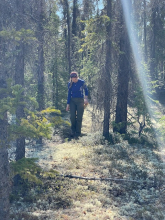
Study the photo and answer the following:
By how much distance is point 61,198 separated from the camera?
20.5 ft

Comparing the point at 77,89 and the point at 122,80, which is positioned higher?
the point at 122,80

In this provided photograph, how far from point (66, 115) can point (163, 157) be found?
12.2m

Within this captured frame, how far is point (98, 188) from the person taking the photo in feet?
22.5

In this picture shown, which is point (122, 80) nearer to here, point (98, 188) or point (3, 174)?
point (98, 188)

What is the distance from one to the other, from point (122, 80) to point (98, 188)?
23.1 feet

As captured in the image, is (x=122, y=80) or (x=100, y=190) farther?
(x=122, y=80)

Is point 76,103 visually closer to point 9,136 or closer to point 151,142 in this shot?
point 9,136

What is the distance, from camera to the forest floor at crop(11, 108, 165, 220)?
559cm

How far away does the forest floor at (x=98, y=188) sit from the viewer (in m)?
5.59

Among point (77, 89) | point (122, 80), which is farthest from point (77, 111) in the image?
point (122, 80)

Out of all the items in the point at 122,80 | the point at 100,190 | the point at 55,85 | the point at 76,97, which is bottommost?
the point at 100,190

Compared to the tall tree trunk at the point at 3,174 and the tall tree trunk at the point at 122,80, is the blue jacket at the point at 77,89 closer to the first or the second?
the tall tree trunk at the point at 3,174

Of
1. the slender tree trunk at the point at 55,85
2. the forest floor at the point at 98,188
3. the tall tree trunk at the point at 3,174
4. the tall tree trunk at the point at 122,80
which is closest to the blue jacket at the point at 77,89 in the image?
the forest floor at the point at 98,188

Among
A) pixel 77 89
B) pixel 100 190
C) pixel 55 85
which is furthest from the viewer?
pixel 55 85
